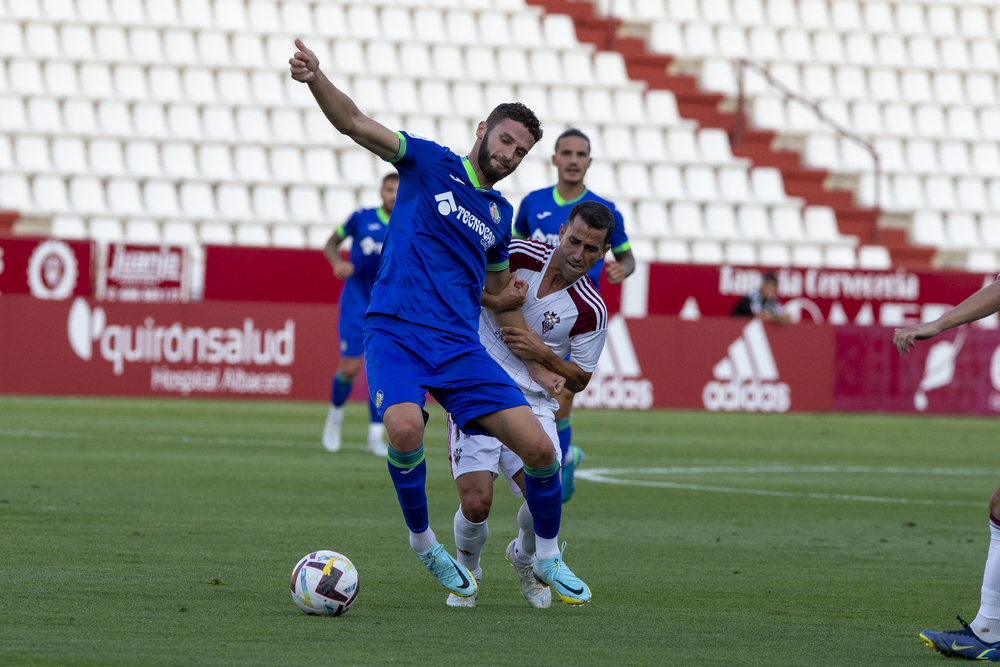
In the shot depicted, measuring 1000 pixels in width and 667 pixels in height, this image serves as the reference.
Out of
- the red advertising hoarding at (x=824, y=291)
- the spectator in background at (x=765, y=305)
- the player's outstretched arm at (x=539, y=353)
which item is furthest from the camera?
the red advertising hoarding at (x=824, y=291)

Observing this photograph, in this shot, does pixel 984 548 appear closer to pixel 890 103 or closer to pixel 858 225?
pixel 858 225

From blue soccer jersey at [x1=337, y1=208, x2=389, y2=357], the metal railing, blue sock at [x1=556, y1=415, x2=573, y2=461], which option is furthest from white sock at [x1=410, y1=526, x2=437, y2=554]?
the metal railing

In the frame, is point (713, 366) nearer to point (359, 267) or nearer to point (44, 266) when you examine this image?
point (359, 267)

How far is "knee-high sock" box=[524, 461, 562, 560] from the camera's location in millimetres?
6195

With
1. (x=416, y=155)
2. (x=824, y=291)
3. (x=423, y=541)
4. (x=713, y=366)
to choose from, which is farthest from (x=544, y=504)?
(x=824, y=291)

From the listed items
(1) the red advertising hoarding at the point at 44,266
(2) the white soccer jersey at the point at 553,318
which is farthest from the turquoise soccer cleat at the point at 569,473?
(1) the red advertising hoarding at the point at 44,266

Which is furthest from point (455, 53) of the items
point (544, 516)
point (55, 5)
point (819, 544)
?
point (544, 516)

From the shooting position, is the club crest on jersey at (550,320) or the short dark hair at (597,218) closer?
the short dark hair at (597,218)

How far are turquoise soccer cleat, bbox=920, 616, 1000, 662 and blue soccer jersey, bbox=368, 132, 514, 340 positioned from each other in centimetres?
216

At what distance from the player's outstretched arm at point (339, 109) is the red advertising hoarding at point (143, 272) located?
15.2m

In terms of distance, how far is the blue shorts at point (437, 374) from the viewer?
19.8 feet

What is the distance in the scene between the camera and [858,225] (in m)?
28.3

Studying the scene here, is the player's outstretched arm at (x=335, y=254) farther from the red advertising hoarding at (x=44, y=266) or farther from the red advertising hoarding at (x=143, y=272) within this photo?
the red advertising hoarding at (x=44, y=266)

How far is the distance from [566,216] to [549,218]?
0.37 ft
